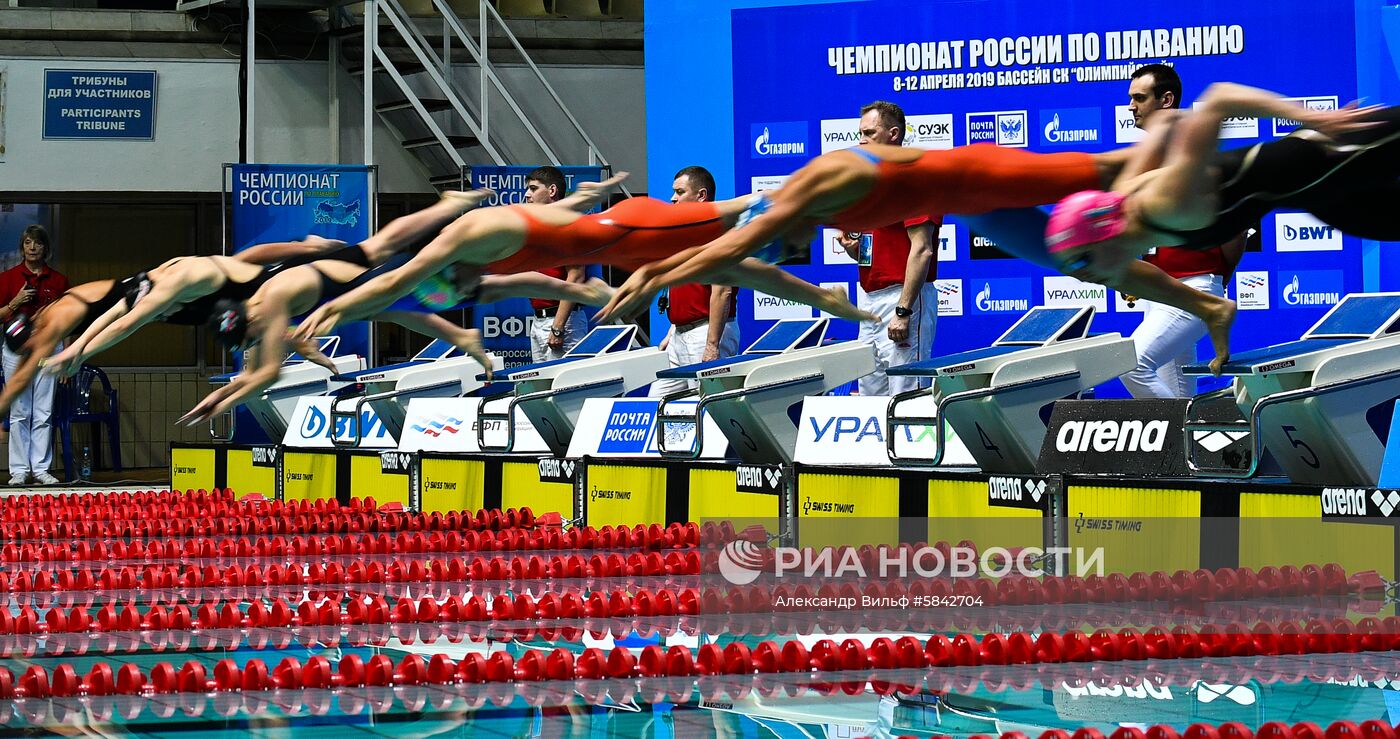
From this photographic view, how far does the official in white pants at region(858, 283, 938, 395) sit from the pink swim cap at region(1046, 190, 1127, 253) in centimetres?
476

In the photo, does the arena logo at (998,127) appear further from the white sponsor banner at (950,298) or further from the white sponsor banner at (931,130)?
the white sponsor banner at (950,298)

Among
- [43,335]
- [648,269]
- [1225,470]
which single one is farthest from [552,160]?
[648,269]

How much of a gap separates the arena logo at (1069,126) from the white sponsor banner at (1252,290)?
1.29 m

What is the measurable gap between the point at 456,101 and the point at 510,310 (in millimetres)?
2491

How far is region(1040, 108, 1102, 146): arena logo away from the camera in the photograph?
1202 cm

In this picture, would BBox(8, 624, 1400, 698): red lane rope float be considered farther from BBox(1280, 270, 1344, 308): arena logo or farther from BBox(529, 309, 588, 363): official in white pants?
Answer: BBox(529, 309, 588, 363): official in white pants

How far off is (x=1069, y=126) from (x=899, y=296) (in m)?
3.61

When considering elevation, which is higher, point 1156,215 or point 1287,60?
point 1287,60

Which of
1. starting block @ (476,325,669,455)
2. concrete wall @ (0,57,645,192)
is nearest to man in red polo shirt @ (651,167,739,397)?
starting block @ (476,325,669,455)

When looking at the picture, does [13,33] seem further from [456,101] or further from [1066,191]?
[1066,191]

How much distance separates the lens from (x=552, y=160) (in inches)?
660

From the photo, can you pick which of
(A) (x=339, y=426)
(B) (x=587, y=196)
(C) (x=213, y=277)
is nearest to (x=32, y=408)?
(A) (x=339, y=426)

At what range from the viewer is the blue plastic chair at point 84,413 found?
591 inches

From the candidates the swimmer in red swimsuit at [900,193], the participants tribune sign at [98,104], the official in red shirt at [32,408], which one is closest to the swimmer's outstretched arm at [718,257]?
the swimmer in red swimsuit at [900,193]
